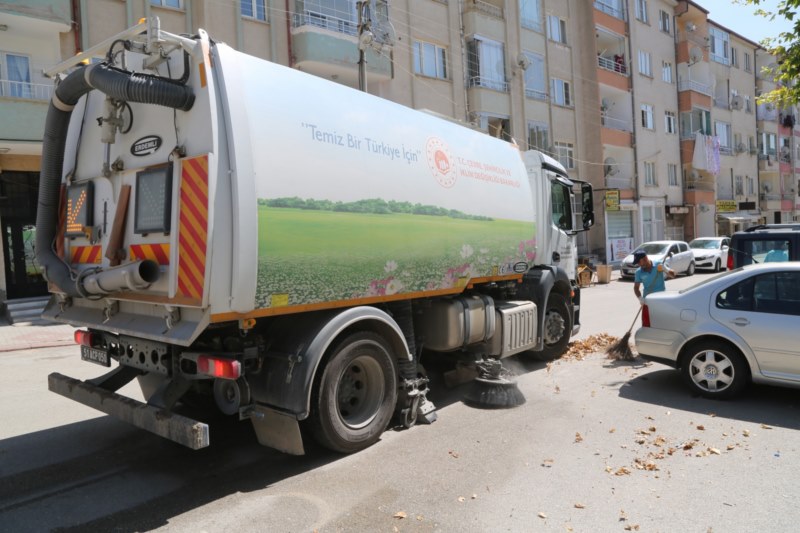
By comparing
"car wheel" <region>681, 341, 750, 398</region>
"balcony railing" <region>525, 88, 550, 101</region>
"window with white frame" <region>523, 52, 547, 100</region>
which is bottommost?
"car wheel" <region>681, 341, 750, 398</region>

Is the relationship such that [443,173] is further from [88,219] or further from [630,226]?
[630,226]

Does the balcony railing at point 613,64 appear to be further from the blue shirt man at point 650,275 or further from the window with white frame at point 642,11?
the blue shirt man at point 650,275

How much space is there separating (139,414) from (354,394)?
1.78m

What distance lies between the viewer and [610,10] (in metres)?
33.9

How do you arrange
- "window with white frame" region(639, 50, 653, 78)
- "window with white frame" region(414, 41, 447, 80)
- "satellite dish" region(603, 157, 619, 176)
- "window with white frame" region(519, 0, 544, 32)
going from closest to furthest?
"window with white frame" region(414, 41, 447, 80), "window with white frame" region(519, 0, 544, 32), "satellite dish" region(603, 157, 619, 176), "window with white frame" region(639, 50, 653, 78)

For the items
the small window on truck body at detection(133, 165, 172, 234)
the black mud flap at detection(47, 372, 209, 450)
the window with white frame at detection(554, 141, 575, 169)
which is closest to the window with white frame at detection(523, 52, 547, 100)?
the window with white frame at detection(554, 141, 575, 169)

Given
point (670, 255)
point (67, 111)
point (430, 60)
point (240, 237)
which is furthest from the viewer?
point (430, 60)

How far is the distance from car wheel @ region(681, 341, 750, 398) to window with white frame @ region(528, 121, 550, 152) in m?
22.6

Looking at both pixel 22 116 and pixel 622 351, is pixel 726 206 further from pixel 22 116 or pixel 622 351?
pixel 22 116

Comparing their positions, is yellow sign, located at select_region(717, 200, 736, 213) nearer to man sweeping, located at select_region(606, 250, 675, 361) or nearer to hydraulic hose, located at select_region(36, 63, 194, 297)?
man sweeping, located at select_region(606, 250, 675, 361)

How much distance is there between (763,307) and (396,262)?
13.2ft

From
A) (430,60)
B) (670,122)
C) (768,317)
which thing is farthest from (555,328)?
(670,122)

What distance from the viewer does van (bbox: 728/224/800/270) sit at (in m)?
9.38

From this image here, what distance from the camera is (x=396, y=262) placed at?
5.37 metres
